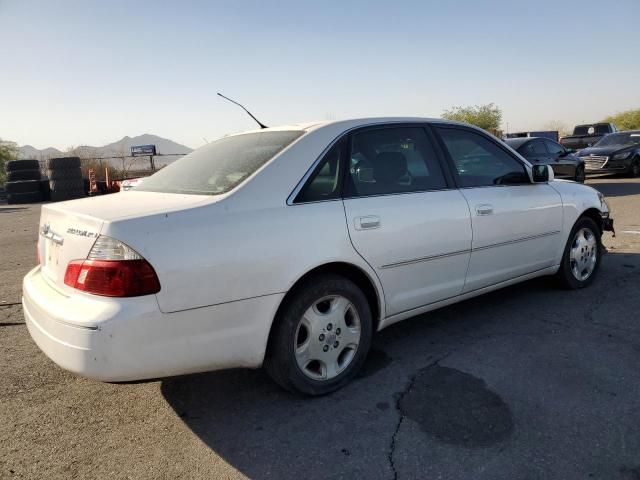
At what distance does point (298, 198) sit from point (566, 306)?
110 inches

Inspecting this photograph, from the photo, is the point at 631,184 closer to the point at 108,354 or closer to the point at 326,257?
the point at 326,257

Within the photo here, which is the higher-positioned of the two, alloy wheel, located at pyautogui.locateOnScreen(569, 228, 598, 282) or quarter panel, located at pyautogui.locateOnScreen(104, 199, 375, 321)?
quarter panel, located at pyautogui.locateOnScreen(104, 199, 375, 321)

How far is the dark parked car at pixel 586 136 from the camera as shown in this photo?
78.4 ft

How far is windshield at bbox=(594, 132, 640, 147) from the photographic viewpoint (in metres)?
16.8

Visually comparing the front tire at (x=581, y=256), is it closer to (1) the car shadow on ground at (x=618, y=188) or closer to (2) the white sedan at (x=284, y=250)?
(2) the white sedan at (x=284, y=250)

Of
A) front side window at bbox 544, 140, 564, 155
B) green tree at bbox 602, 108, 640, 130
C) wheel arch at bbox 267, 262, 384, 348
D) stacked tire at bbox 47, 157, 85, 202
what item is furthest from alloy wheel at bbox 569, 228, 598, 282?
green tree at bbox 602, 108, 640, 130

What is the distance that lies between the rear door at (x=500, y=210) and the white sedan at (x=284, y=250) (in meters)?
0.01

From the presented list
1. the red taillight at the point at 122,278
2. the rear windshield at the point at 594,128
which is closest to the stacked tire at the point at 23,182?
the red taillight at the point at 122,278

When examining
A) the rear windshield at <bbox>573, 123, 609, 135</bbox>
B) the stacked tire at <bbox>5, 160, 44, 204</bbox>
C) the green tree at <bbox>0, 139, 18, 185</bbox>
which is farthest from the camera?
the rear windshield at <bbox>573, 123, 609, 135</bbox>

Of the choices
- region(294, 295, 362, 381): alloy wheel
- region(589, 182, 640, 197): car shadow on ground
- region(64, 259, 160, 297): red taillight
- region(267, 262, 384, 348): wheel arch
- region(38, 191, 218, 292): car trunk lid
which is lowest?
region(589, 182, 640, 197): car shadow on ground

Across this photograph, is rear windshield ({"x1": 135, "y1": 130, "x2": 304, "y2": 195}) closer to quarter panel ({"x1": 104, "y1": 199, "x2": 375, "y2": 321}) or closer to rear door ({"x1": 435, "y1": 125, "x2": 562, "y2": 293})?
quarter panel ({"x1": 104, "y1": 199, "x2": 375, "y2": 321})

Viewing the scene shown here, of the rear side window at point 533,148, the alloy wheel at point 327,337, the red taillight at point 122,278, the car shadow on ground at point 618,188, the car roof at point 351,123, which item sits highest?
the car roof at point 351,123

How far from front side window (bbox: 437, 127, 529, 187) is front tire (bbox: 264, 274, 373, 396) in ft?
Result: 4.44

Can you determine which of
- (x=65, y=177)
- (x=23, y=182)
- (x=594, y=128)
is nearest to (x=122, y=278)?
(x=65, y=177)
